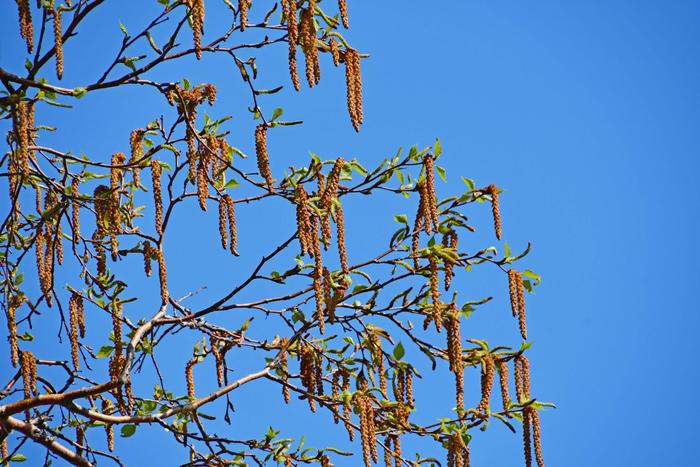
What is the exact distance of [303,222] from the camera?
546 cm

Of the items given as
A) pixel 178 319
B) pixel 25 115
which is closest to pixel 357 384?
pixel 178 319

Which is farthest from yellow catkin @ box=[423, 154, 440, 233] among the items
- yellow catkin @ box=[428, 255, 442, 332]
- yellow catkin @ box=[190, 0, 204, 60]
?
yellow catkin @ box=[190, 0, 204, 60]

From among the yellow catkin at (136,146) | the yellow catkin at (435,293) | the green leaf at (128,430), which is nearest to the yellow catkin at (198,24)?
the yellow catkin at (136,146)

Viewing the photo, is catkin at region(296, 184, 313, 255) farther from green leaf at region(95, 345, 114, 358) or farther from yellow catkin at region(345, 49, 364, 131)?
green leaf at region(95, 345, 114, 358)

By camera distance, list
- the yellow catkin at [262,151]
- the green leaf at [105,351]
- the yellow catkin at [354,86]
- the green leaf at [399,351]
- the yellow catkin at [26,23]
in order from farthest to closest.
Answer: the green leaf at [105,351], the green leaf at [399,351], the yellow catkin at [262,151], the yellow catkin at [26,23], the yellow catkin at [354,86]

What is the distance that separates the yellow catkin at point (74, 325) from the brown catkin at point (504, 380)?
250 cm

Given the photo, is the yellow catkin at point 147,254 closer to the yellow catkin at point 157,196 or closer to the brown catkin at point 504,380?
the yellow catkin at point 157,196

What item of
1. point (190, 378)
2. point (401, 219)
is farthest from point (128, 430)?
point (401, 219)

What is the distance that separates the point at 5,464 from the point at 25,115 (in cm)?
222

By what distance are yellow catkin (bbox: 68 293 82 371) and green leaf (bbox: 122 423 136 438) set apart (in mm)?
486

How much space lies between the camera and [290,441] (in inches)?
259

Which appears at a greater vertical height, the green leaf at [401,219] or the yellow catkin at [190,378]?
the green leaf at [401,219]

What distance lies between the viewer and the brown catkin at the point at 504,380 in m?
6.12

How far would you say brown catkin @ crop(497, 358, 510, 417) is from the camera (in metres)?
6.12
